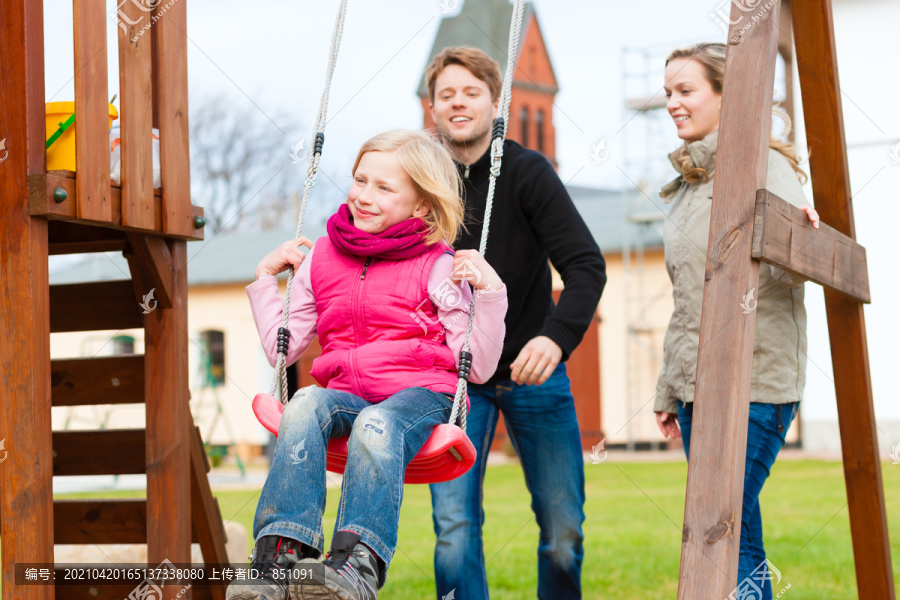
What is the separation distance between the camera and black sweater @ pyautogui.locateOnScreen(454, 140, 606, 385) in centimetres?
292

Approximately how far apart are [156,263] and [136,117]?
1.65ft

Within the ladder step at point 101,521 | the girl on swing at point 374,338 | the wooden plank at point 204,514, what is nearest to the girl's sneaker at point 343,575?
the girl on swing at point 374,338

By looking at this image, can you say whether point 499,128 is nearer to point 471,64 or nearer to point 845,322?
point 471,64

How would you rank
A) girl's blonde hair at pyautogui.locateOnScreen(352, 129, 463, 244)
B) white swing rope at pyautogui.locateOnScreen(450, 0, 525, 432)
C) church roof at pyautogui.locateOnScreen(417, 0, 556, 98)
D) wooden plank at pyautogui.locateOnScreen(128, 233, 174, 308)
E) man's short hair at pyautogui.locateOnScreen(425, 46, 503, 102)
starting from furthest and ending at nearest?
church roof at pyautogui.locateOnScreen(417, 0, 556, 98) → wooden plank at pyautogui.locateOnScreen(128, 233, 174, 308) → man's short hair at pyautogui.locateOnScreen(425, 46, 503, 102) → girl's blonde hair at pyautogui.locateOnScreen(352, 129, 463, 244) → white swing rope at pyautogui.locateOnScreen(450, 0, 525, 432)

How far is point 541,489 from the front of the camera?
9.77ft

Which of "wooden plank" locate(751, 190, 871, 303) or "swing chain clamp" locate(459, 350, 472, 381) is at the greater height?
"wooden plank" locate(751, 190, 871, 303)

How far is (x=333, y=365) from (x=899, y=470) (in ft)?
31.9


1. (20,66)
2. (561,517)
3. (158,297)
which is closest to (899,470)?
(561,517)

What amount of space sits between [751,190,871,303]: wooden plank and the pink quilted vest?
34.8 inches

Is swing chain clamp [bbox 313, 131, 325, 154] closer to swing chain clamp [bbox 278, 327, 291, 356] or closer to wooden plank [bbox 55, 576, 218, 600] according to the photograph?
swing chain clamp [bbox 278, 327, 291, 356]

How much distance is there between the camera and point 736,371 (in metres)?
2.20

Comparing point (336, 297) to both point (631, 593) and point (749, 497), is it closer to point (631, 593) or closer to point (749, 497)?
point (749, 497)

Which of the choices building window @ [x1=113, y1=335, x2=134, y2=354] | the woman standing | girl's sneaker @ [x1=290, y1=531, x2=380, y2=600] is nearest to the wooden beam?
girl's sneaker @ [x1=290, y1=531, x2=380, y2=600]

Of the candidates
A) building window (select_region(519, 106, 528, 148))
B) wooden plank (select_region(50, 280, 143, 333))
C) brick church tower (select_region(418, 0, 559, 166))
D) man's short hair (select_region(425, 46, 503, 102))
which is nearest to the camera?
man's short hair (select_region(425, 46, 503, 102))
